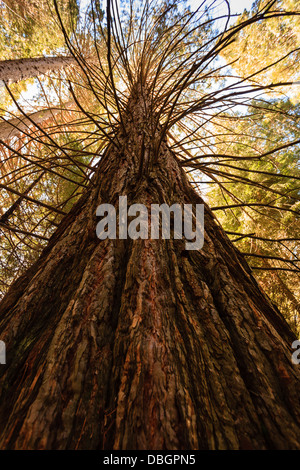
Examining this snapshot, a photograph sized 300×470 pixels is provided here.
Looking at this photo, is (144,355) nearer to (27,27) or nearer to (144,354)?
(144,354)

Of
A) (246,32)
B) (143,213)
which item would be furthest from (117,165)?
(246,32)

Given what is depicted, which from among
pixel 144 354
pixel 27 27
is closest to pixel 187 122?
pixel 27 27

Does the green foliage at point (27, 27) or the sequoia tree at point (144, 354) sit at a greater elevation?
the green foliage at point (27, 27)

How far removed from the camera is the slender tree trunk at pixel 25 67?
3.99 metres

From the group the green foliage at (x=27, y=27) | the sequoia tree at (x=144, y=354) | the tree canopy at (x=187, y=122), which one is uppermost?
the green foliage at (x=27, y=27)

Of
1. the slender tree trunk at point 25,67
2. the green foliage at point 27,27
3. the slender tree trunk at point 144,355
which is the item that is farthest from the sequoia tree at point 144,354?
the green foliage at point 27,27

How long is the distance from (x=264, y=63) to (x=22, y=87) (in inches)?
281

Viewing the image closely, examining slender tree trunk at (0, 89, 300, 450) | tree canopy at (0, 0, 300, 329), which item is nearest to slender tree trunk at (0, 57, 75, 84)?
tree canopy at (0, 0, 300, 329)

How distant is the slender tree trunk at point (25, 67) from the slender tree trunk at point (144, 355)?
448 cm

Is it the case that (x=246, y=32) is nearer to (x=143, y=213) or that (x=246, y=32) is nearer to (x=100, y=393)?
(x=143, y=213)

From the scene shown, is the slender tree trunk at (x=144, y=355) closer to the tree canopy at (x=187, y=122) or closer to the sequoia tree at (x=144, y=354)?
the sequoia tree at (x=144, y=354)

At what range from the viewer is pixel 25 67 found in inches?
176
